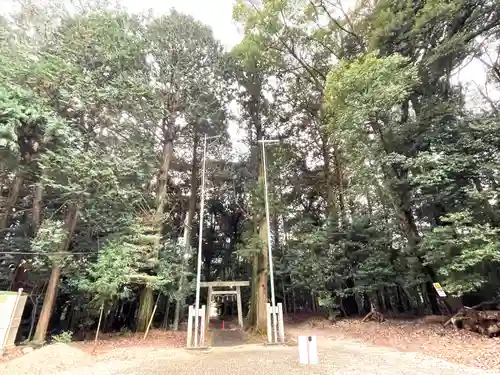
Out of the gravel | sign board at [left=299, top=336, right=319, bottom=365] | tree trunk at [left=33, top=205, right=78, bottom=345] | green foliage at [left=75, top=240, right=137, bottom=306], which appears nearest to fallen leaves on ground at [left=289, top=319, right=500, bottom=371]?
sign board at [left=299, top=336, right=319, bottom=365]

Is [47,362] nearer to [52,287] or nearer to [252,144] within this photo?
[52,287]

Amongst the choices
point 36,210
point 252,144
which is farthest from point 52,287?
point 252,144

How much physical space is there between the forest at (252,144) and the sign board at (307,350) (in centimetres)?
485

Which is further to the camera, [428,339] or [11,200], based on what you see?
[11,200]

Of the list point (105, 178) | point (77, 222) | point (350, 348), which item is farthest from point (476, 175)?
point (77, 222)

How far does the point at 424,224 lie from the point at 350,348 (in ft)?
22.2

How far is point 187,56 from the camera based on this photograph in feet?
36.0

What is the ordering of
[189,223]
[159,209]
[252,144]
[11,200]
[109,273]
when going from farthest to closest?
[189,223]
[252,144]
[159,209]
[11,200]
[109,273]

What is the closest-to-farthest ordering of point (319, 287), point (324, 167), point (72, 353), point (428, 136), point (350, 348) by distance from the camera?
point (72, 353) → point (350, 348) → point (428, 136) → point (319, 287) → point (324, 167)

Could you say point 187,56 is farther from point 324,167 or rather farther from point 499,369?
point 499,369

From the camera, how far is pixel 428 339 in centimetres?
654

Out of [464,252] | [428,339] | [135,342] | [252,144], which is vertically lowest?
[135,342]

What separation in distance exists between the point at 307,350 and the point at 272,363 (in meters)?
1.30

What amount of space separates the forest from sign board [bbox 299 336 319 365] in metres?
4.85
